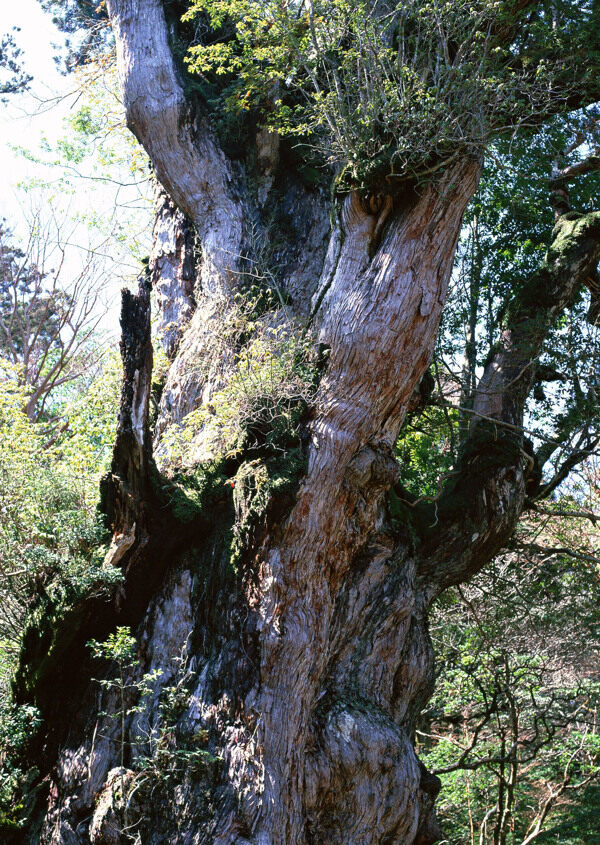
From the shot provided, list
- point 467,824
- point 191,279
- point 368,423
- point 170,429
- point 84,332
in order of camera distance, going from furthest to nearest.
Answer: point 84,332 → point 467,824 → point 191,279 → point 170,429 → point 368,423

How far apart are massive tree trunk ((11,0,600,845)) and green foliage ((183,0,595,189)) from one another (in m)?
0.35

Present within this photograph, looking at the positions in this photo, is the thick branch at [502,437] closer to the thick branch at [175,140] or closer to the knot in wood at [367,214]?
the knot in wood at [367,214]

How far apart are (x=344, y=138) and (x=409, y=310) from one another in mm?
1482

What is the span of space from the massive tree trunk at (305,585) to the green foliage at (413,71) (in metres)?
0.35

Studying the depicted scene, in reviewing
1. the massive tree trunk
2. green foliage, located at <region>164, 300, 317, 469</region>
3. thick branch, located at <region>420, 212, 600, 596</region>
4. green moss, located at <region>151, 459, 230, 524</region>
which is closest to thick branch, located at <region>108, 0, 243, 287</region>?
the massive tree trunk

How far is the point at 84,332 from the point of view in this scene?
1841cm

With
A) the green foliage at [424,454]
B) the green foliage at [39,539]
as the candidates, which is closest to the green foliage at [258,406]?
the green foliage at [39,539]

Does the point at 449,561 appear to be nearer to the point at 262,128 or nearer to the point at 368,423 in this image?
the point at 368,423

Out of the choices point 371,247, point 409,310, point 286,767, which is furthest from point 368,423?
point 286,767

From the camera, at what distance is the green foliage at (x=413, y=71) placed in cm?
603

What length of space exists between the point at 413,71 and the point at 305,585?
4.00m

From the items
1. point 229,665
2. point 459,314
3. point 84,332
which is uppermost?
point 84,332

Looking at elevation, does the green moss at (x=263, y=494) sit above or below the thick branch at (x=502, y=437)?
below

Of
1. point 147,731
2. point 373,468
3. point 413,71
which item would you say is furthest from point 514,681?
point 413,71
